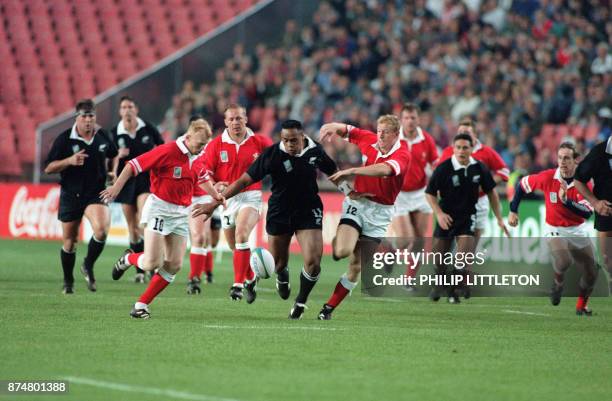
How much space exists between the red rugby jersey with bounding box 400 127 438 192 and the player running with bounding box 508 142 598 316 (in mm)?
2439

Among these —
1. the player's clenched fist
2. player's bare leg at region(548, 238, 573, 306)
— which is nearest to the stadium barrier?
player's bare leg at region(548, 238, 573, 306)

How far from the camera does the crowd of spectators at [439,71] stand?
23.3 m

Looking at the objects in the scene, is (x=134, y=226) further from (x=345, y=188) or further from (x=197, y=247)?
(x=345, y=188)

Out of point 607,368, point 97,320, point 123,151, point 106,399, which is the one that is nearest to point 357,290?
point 123,151

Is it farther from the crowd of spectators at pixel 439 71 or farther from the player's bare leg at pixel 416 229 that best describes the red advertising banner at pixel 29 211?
the player's bare leg at pixel 416 229

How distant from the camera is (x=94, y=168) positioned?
14.7 meters

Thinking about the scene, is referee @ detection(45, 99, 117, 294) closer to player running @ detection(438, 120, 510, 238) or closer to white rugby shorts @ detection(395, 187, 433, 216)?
white rugby shorts @ detection(395, 187, 433, 216)

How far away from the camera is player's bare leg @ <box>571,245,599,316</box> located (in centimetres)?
1377

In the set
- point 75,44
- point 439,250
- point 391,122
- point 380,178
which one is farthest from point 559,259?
point 75,44

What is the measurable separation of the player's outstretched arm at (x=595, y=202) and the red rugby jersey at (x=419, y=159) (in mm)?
4135

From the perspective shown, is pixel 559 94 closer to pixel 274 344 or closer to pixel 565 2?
pixel 565 2

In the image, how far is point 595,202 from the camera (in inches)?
497

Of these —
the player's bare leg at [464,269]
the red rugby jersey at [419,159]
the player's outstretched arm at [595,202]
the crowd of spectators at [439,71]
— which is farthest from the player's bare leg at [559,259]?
the crowd of spectators at [439,71]

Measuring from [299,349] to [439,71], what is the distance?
16589 mm
